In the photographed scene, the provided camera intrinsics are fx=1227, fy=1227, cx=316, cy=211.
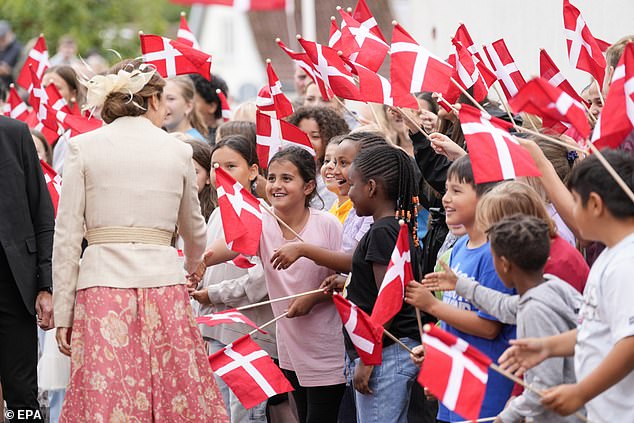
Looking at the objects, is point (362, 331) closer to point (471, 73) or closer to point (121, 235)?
point (121, 235)

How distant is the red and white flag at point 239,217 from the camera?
674 cm

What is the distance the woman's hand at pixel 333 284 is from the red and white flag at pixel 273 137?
128cm

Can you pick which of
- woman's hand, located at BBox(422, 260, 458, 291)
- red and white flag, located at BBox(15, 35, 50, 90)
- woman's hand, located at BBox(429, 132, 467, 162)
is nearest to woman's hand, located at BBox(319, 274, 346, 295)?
woman's hand, located at BBox(429, 132, 467, 162)

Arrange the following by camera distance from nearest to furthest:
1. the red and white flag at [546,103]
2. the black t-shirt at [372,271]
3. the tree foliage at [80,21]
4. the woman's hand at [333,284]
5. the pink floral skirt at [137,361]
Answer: the red and white flag at [546,103] → the pink floral skirt at [137,361] → the black t-shirt at [372,271] → the woman's hand at [333,284] → the tree foliage at [80,21]

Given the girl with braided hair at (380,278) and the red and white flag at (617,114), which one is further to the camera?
the girl with braided hair at (380,278)

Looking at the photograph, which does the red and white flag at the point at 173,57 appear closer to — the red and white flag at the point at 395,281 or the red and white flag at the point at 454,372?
the red and white flag at the point at 395,281

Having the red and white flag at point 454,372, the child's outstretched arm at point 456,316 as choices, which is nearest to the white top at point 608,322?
the red and white flag at point 454,372

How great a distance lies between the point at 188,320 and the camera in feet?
19.5

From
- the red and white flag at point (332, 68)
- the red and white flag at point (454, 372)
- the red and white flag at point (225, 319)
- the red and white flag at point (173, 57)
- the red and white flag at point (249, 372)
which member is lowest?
the red and white flag at point (249, 372)

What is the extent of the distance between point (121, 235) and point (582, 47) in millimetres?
2871

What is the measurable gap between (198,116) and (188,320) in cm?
464

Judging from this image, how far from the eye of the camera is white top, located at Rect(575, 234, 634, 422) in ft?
13.7

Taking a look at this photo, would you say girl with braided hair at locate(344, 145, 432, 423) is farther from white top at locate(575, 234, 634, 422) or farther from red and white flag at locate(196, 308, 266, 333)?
white top at locate(575, 234, 634, 422)

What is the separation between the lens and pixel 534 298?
4.70 meters
